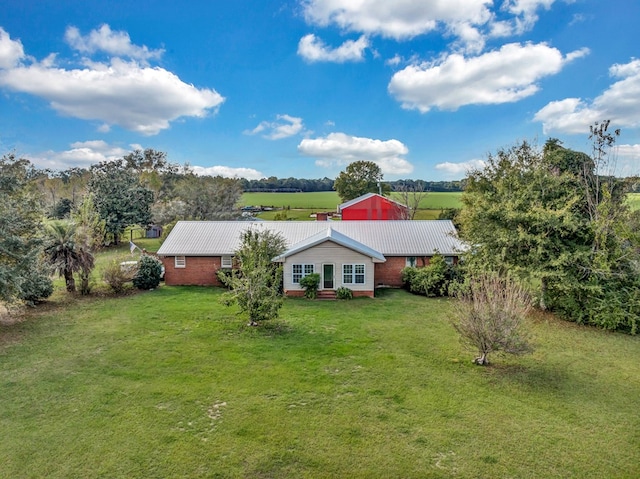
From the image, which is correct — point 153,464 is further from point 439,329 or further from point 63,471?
point 439,329

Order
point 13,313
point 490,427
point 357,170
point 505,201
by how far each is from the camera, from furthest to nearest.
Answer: point 357,170, point 505,201, point 13,313, point 490,427

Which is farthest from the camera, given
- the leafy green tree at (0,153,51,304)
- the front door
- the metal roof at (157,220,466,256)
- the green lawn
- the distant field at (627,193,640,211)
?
the metal roof at (157,220,466,256)

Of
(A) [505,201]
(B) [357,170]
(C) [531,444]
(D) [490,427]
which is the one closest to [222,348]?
(D) [490,427]

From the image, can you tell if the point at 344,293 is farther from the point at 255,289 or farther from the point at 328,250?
the point at 255,289

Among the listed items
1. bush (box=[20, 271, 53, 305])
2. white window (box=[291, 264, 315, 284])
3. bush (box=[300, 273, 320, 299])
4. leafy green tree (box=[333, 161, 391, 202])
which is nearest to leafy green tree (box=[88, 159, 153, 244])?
bush (box=[20, 271, 53, 305])

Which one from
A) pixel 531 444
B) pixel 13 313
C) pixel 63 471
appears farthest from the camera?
pixel 13 313

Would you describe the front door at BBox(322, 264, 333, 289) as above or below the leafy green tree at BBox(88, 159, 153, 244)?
below

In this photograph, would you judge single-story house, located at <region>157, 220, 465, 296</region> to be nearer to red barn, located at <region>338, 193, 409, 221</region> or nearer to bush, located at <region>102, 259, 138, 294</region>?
bush, located at <region>102, 259, 138, 294</region>

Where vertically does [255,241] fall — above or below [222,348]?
above
